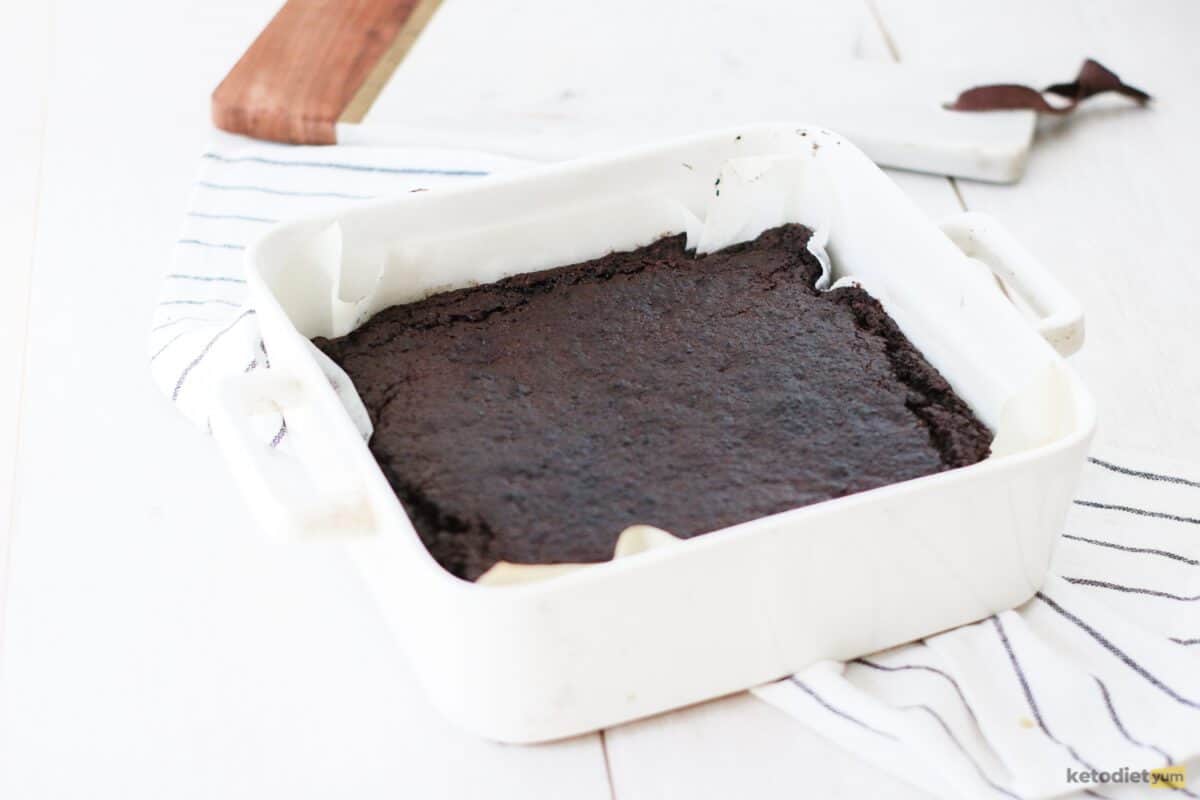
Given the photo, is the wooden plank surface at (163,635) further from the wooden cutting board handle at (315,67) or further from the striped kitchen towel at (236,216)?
the wooden cutting board handle at (315,67)

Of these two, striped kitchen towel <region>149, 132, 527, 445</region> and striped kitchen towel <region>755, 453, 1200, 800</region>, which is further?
striped kitchen towel <region>149, 132, 527, 445</region>

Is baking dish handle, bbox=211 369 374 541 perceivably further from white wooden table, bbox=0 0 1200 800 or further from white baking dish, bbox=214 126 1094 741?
white wooden table, bbox=0 0 1200 800

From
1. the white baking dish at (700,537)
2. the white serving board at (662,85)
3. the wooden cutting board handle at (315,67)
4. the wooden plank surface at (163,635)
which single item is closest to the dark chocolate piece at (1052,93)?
the white serving board at (662,85)

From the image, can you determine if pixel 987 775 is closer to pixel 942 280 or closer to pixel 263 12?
pixel 942 280

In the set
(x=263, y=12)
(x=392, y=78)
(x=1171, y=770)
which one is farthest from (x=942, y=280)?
(x=263, y=12)

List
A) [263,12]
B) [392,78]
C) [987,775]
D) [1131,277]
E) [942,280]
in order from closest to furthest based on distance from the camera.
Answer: [987,775] < [942,280] < [1131,277] < [392,78] < [263,12]

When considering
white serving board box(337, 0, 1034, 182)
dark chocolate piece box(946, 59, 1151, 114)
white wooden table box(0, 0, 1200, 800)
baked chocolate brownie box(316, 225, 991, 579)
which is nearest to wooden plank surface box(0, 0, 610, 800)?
white wooden table box(0, 0, 1200, 800)

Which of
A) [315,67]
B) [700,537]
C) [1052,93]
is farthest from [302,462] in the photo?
[1052,93]
